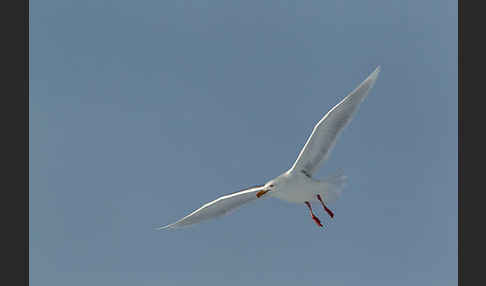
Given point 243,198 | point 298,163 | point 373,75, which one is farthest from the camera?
point 243,198

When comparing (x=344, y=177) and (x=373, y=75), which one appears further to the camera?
(x=344, y=177)

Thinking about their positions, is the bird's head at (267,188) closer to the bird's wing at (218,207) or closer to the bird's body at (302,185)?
the bird's body at (302,185)

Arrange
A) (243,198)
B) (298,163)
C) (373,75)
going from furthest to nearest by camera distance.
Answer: (243,198)
(298,163)
(373,75)

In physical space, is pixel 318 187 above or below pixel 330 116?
below

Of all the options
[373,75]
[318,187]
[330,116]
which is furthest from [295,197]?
[373,75]

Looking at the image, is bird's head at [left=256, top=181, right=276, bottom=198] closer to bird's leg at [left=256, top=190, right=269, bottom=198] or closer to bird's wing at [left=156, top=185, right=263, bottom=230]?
bird's leg at [left=256, top=190, right=269, bottom=198]

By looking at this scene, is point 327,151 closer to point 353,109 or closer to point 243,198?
point 353,109

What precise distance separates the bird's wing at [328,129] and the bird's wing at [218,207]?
1.34 m

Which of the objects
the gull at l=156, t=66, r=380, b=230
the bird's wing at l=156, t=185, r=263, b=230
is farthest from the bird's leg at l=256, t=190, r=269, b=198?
the bird's wing at l=156, t=185, r=263, b=230

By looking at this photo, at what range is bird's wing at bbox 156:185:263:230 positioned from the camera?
15.0m

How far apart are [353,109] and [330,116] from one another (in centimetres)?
45

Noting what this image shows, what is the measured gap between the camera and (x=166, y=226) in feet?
51.7

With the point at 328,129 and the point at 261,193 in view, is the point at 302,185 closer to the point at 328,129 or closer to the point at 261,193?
the point at 261,193

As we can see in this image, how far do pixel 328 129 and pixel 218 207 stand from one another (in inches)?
125
